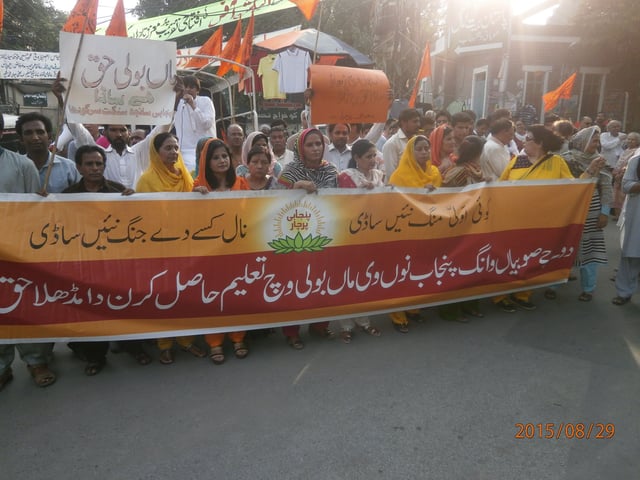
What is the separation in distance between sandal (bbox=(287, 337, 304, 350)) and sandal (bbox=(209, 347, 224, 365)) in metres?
0.51

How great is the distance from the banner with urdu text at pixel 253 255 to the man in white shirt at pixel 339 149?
4.80 feet

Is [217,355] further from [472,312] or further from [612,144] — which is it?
[612,144]

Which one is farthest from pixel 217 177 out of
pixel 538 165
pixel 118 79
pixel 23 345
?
pixel 538 165

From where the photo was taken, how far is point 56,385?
303 centimetres

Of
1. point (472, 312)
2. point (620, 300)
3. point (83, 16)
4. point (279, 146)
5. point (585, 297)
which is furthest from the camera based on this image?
point (279, 146)

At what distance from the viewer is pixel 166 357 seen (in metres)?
3.29

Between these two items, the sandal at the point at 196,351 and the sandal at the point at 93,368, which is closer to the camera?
the sandal at the point at 93,368

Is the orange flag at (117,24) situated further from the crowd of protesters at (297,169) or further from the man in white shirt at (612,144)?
the man in white shirt at (612,144)

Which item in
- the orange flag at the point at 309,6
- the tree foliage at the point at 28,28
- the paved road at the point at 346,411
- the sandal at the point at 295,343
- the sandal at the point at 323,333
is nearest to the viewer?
the paved road at the point at 346,411

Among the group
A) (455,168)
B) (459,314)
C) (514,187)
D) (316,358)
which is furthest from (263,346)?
(514,187)

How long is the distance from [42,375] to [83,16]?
2399 millimetres

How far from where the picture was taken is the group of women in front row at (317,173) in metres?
3.37
